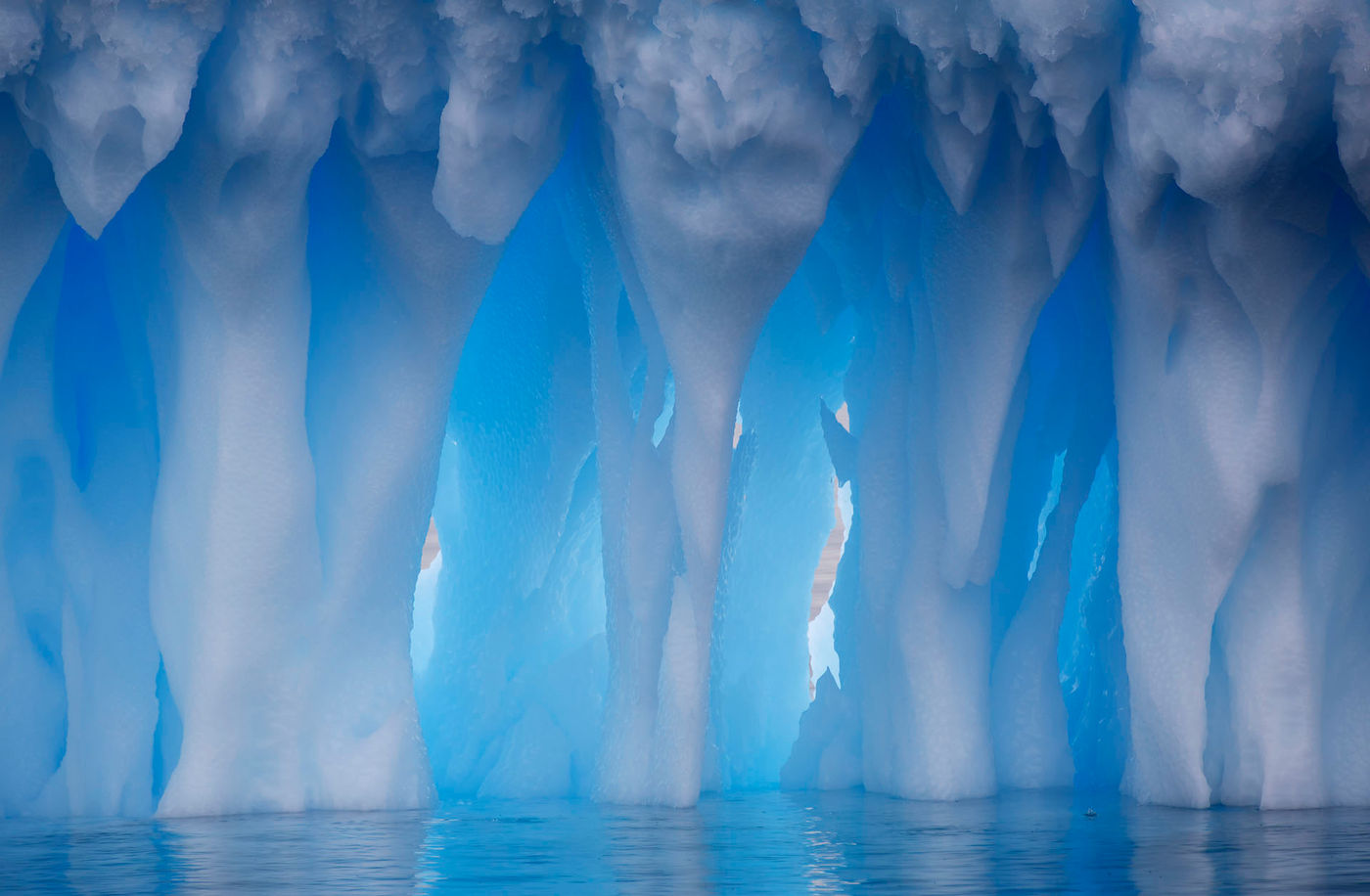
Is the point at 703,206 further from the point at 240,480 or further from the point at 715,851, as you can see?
the point at 715,851

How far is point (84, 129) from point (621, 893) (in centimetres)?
459

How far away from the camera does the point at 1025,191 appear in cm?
785

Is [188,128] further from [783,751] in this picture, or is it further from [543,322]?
[783,751]

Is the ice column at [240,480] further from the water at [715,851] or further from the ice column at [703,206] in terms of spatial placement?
the ice column at [703,206]

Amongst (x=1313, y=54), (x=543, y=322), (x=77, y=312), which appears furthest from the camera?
(x=543, y=322)

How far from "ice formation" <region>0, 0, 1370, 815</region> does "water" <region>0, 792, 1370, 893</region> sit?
30.1 inches

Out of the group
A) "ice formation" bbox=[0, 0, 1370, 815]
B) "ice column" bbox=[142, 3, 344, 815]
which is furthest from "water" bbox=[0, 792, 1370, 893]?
"ice formation" bbox=[0, 0, 1370, 815]

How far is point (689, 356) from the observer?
7.81 metres

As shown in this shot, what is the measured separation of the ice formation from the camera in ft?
23.2

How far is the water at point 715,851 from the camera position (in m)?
4.29

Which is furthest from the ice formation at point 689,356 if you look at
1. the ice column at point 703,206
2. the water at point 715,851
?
the water at point 715,851

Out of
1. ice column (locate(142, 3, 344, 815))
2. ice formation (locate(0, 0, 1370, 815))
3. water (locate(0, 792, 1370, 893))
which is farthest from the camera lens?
ice column (locate(142, 3, 344, 815))

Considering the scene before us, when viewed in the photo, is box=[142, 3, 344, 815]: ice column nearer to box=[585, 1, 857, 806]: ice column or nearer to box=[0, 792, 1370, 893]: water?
box=[0, 792, 1370, 893]: water

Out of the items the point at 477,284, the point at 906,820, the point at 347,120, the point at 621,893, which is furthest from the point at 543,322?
the point at 621,893
